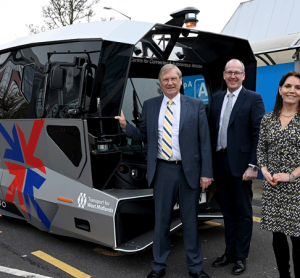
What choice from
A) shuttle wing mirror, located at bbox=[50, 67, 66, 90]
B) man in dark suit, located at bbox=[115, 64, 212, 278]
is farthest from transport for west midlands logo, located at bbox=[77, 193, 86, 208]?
shuttle wing mirror, located at bbox=[50, 67, 66, 90]

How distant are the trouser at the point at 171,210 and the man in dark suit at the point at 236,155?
0.41 meters

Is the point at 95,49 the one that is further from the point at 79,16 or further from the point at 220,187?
the point at 79,16

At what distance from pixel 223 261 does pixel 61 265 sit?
5.41 ft

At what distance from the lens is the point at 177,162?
3.22 m

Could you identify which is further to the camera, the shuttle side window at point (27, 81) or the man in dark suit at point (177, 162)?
the shuttle side window at point (27, 81)

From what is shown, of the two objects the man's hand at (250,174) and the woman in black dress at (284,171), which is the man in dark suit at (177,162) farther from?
the woman in black dress at (284,171)

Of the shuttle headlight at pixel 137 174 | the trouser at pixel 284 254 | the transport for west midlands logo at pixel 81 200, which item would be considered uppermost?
the shuttle headlight at pixel 137 174

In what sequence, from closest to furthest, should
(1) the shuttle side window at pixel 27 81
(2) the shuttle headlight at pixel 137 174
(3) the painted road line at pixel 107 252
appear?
(2) the shuttle headlight at pixel 137 174, (3) the painted road line at pixel 107 252, (1) the shuttle side window at pixel 27 81

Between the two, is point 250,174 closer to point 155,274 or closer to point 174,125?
point 174,125

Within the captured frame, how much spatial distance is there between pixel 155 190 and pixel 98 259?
42.0 inches

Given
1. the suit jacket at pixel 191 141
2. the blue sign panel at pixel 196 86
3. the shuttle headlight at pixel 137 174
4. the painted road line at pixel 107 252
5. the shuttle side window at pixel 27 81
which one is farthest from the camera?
the blue sign panel at pixel 196 86

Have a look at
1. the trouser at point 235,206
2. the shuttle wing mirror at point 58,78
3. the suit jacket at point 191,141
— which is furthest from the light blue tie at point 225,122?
the shuttle wing mirror at point 58,78

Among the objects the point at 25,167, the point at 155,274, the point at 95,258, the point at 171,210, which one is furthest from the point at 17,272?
the point at 171,210

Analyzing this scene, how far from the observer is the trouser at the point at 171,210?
127 inches
